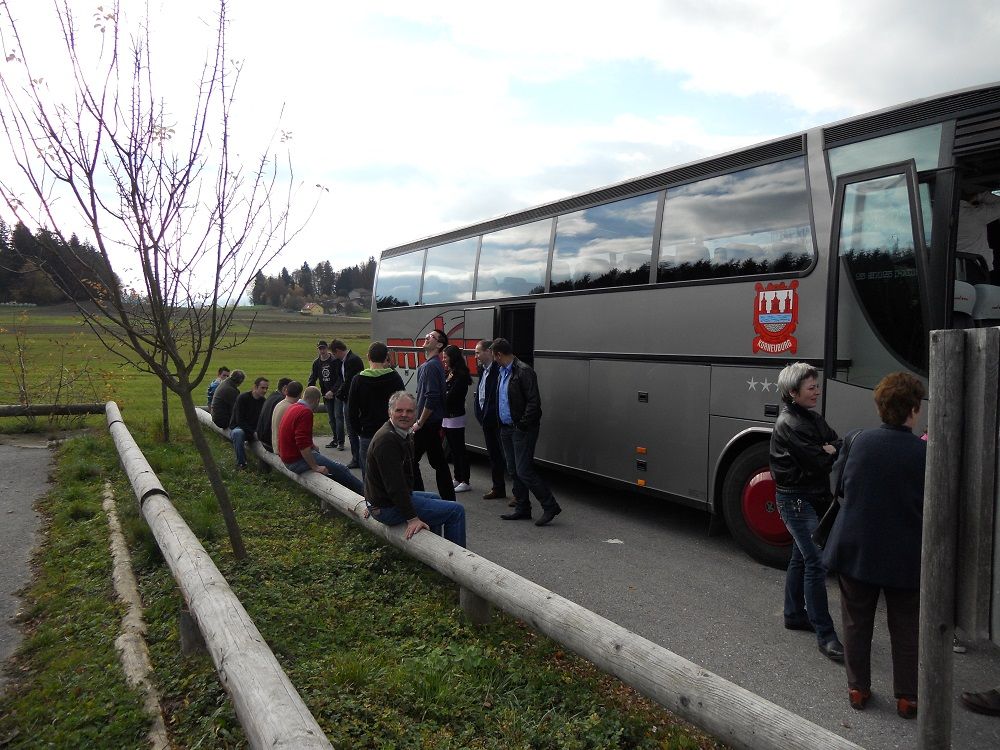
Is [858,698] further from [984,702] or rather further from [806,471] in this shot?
[806,471]

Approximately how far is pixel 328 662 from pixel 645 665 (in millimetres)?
1808

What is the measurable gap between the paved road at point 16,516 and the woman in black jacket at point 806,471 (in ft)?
15.6

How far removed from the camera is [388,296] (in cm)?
1444

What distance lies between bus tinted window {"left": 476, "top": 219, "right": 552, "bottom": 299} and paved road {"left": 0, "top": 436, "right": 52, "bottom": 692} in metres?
6.12

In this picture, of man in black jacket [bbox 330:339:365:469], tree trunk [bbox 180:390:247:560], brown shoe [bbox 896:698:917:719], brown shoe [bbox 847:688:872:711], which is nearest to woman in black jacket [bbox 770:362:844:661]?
brown shoe [bbox 847:688:872:711]

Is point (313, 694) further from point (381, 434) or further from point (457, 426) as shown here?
point (457, 426)

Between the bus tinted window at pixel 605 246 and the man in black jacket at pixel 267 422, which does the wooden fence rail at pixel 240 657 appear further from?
the bus tinted window at pixel 605 246

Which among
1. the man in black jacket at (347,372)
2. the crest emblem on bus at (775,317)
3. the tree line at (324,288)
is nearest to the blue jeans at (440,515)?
the crest emblem on bus at (775,317)

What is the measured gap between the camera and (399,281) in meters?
14.1

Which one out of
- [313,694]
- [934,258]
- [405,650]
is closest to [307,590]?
[405,650]

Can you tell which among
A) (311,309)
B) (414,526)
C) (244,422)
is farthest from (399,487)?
(311,309)

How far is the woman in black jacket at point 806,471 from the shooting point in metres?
4.63

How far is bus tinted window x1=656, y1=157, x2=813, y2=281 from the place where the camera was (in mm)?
6445

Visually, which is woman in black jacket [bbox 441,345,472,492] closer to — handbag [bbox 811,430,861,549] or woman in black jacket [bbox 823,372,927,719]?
handbag [bbox 811,430,861,549]
